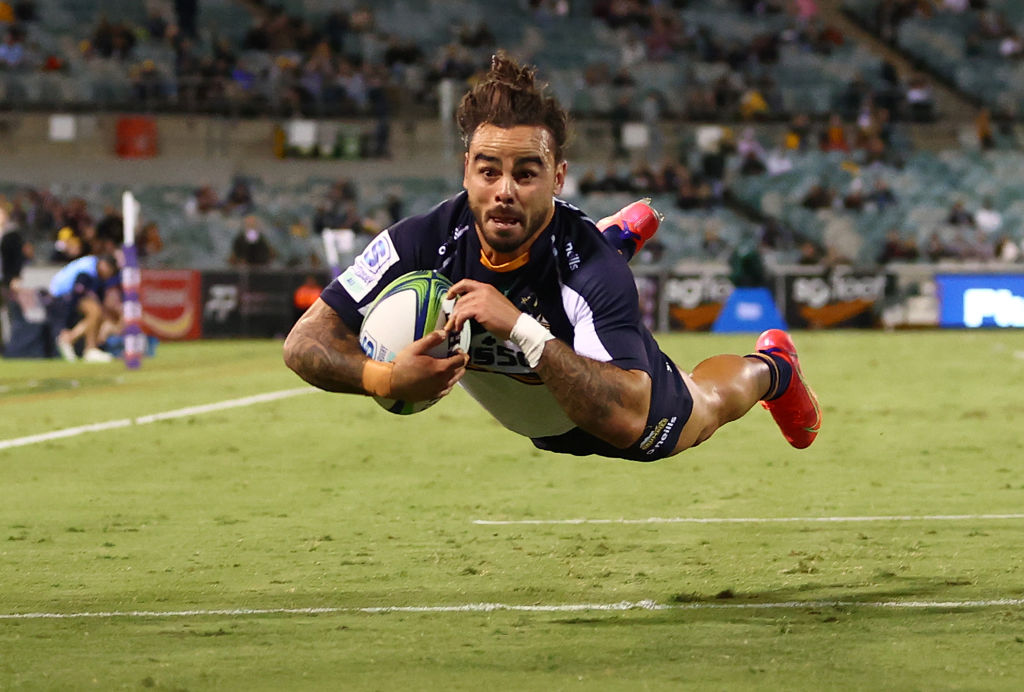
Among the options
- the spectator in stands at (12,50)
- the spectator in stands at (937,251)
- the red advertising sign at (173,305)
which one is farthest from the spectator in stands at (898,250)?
the spectator in stands at (12,50)

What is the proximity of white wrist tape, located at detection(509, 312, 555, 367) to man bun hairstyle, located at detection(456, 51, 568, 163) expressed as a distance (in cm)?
83

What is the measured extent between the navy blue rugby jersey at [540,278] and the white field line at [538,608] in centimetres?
93

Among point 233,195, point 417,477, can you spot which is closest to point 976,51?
point 233,195

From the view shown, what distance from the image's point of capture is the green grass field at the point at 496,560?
513 cm

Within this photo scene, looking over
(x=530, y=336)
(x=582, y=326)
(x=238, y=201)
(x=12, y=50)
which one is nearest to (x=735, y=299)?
(x=238, y=201)

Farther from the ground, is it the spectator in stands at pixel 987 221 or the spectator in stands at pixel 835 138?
the spectator in stands at pixel 835 138

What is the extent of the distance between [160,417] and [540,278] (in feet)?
31.8

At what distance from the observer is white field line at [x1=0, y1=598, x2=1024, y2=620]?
19.7ft

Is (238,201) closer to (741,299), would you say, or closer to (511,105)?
(741,299)

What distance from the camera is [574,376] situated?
584 cm

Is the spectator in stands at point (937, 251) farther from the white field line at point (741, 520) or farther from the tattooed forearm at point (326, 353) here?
the tattooed forearm at point (326, 353)

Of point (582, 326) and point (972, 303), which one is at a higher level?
point (582, 326)

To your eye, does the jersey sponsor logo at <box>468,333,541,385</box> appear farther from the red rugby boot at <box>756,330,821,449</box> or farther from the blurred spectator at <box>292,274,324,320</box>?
the blurred spectator at <box>292,274,324,320</box>

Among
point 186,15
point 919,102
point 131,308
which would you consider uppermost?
point 186,15
